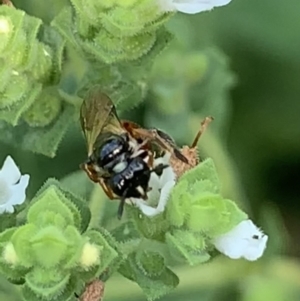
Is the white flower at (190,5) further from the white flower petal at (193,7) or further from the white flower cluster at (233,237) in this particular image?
the white flower cluster at (233,237)

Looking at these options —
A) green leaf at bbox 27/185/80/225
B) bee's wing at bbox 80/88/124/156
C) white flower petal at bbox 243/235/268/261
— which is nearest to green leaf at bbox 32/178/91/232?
green leaf at bbox 27/185/80/225

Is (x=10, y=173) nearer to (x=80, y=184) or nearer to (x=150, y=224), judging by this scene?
(x=150, y=224)

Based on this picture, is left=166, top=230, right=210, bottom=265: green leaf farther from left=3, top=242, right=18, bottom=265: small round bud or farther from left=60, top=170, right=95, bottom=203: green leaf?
left=60, top=170, right=95, bottom=203: green leaf

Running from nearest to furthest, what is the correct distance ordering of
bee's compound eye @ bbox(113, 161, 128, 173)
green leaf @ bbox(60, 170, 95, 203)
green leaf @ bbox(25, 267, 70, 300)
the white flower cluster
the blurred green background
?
green leaf @ bbox(25, 267, 70, 300), the white flower cluster, bee's compound eye @ bbox(113, 161, 128, 173), green leaf @ bbox(60, 170, 95, 203), the blurred green background

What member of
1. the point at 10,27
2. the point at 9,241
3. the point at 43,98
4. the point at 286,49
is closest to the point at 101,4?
the point at 10,27

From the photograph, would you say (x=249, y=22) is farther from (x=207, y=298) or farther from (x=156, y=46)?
(x=156, y=46)

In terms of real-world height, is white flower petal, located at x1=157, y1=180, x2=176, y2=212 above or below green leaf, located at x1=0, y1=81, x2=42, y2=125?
below

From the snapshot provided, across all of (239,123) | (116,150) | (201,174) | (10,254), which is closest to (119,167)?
(116,150)

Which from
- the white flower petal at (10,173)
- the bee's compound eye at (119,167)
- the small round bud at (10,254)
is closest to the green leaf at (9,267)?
the small round bud at (10,254)
